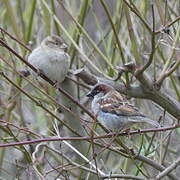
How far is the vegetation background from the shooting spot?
10.0 feet

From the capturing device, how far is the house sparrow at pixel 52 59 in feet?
12.9

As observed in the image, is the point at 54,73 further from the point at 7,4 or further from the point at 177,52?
the point at 177,52

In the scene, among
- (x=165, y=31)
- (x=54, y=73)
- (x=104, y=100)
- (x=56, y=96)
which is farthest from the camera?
(x=56, y=96)

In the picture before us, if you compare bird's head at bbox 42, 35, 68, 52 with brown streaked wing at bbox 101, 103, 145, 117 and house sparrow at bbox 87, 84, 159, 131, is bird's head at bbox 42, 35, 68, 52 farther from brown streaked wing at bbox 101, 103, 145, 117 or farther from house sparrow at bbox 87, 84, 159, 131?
brown streaked wing at bbox 101, 103, 145, 117

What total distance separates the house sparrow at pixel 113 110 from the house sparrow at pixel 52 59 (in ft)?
1.89

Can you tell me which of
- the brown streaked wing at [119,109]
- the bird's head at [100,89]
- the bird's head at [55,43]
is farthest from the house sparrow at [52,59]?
the brown streaked wing at [119,109]

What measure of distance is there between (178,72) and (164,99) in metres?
1.07

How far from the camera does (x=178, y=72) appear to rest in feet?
13.6

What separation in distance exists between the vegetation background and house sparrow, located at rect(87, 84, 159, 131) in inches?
3.2

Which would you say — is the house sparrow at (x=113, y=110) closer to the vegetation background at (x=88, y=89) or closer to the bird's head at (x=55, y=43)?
the vegetation background at (x=88, y=89)

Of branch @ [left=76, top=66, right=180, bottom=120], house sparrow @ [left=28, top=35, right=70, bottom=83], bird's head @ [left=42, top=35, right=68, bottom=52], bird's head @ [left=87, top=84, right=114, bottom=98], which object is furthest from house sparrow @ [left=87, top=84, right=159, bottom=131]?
bird's head @ [left=42, top=35, right=68, bottom=52]

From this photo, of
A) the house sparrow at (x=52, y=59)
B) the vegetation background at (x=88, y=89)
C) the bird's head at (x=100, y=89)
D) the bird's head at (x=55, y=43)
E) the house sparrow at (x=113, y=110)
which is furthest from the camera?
the bird's head at (x=55, y=43)

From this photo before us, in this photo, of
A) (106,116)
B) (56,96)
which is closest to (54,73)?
(56,96)

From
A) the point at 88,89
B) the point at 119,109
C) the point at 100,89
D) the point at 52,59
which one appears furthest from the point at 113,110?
the point at 52,59
